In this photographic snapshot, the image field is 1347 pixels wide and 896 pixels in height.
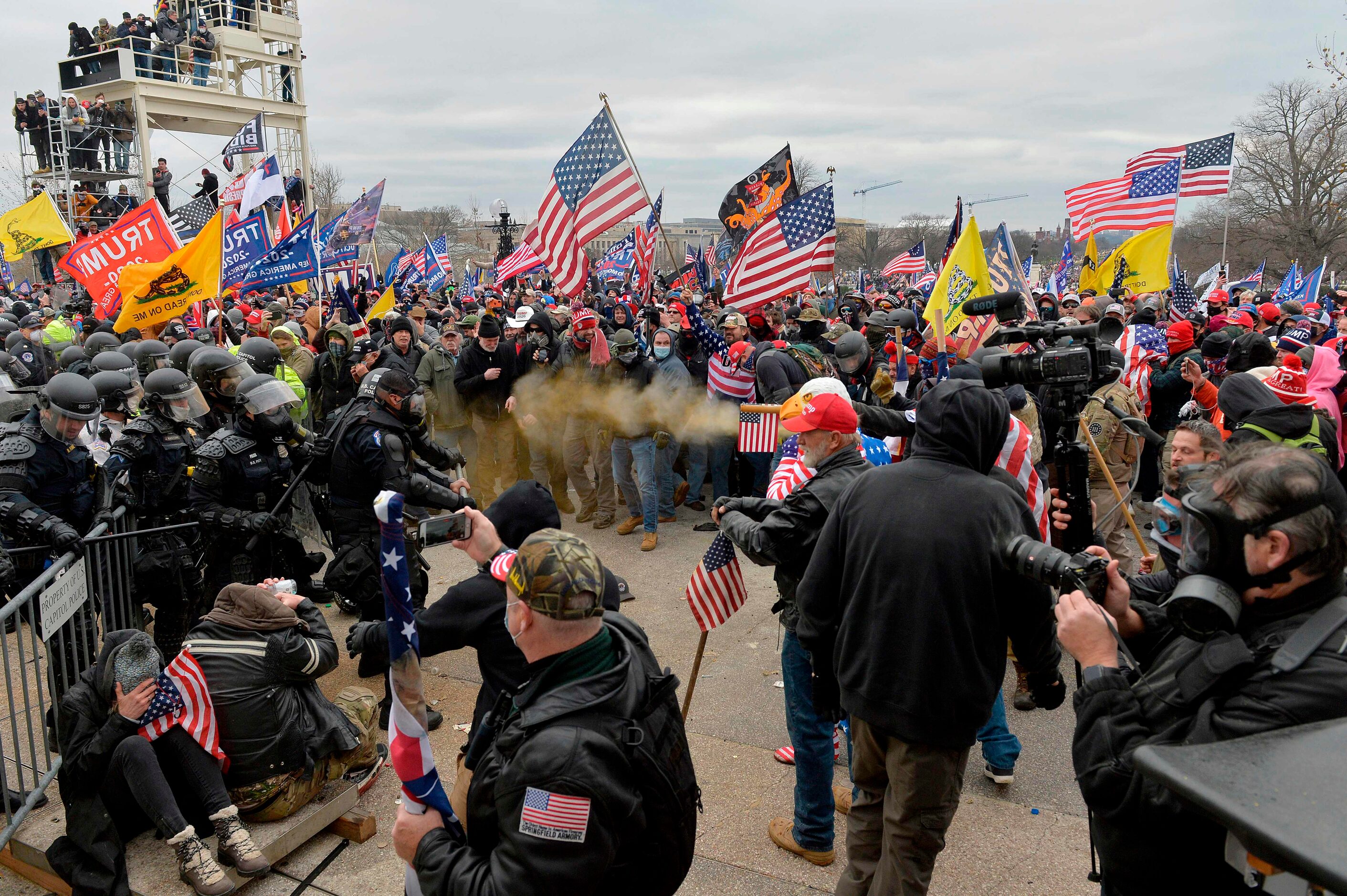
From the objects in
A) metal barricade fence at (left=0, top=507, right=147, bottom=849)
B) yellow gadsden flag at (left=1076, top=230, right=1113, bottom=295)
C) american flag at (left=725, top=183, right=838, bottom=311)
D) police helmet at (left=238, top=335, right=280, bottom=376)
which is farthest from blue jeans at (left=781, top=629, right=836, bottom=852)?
yellow gadsden flag at (left=1076, top=230, right=1113, bottom=295)

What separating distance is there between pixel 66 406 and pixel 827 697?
15.9 feet

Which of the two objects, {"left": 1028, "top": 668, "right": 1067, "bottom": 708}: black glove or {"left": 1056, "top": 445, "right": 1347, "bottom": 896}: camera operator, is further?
{"left": 1028, "top": 668, "right": 1067, "bottom": 708}: black glove

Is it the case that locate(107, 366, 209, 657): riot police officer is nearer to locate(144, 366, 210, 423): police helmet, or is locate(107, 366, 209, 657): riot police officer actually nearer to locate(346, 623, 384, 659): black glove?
locate(144, 366, 210, 423): police helmet

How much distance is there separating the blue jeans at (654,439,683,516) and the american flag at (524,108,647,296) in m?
1.83

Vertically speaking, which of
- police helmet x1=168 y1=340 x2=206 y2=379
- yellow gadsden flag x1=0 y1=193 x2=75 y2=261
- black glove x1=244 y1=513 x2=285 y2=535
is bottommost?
black glove x1=244 y1=513 x2=285 y2=535

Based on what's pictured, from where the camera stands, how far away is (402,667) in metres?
2.12

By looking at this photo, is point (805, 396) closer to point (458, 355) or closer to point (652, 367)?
point (652, 367)

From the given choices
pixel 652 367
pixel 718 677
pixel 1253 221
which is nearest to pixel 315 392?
pixel 652 367

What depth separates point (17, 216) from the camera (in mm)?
12461

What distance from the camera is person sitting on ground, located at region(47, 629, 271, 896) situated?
374cm

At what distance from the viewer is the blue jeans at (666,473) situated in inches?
356

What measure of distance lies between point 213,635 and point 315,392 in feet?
22.4

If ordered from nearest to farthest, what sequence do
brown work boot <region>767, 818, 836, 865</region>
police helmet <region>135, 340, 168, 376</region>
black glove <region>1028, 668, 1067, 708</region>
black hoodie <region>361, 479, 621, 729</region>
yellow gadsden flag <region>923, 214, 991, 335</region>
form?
black hoodie <region>361, 479, 621, 729</region>, black glove <region>1028, 668, 1067, 708</region>, brown work boot <region>767, 818, 836, 865</region>, yellow gadsden flag <region>923, 214, 991, 335</region>, police helmet <region>135, 340, 168, 376</region>

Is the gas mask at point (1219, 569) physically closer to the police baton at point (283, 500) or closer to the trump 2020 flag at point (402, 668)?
the trump 2020 flag at point (402, 668)
